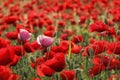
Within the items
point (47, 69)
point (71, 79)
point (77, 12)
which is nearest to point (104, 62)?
point (71, 79)

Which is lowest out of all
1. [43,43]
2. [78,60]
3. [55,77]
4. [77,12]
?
[77,12]

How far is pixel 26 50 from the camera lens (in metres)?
2.44

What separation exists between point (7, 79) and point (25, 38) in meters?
0.71

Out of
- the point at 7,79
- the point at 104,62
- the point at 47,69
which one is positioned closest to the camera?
the point at 7,79

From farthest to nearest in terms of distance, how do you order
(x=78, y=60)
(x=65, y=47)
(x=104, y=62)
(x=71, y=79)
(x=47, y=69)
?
(x=78, y=60) → (x=65, y=47) → (x=104, y=62) → (x=71, y=79) → (x=47, y=69)

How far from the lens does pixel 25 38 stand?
7.94ft

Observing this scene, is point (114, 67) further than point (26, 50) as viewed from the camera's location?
No

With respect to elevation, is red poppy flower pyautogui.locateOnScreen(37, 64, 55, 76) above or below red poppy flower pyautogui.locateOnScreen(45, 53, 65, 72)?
below

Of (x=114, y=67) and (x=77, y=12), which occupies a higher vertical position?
(x=114, y=67)

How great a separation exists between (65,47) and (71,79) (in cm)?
39

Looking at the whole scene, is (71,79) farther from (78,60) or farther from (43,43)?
(78,60)

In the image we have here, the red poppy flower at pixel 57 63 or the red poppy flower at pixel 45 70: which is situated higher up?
the red poppy flower at pixel 57 63

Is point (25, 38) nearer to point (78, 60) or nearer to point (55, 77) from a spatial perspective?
point (55, 77)

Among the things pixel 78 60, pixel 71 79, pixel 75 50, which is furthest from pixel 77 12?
pixel 71 79
